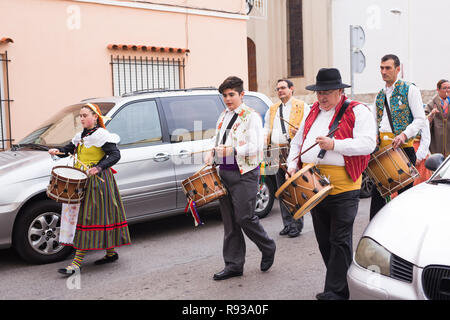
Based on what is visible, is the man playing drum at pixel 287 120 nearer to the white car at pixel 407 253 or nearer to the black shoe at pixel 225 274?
the black shoe at pixel 225 274

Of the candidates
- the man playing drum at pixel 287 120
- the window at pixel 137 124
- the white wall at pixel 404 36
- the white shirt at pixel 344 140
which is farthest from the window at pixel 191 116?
the white wall at pixel 404 36

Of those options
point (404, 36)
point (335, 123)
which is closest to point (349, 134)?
point (335, 123)

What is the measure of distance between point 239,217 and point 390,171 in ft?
4.80

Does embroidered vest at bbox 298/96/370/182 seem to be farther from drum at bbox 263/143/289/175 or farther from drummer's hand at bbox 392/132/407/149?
drum at bbox 263/143/289/175

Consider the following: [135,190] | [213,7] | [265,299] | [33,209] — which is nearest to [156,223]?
[135,190]

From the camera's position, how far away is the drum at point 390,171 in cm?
508

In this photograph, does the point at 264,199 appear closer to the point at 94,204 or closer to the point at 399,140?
the point at 399,140

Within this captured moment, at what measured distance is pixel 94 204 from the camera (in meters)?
5.47

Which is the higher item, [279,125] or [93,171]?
[279,125]

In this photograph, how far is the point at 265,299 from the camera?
4516mm

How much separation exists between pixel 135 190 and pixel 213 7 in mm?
8365

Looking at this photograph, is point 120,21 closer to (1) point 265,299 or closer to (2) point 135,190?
(2) point 135,190

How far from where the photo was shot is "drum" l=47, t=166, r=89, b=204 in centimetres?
514

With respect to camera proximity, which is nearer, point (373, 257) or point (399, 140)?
point (373, 257)
